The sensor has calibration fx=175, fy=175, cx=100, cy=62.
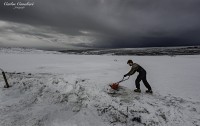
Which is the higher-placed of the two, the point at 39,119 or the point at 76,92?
the point at 76,92

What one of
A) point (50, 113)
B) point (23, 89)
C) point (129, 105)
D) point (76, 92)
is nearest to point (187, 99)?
point (129, 105)

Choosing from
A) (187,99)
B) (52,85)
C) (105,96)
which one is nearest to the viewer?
(105,96)

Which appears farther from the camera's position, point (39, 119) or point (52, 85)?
point (52, 85)

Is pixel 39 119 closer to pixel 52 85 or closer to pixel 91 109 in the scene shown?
pixel 91 109

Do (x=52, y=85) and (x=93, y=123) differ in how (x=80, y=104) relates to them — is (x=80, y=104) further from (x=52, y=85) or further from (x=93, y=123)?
(x=52, y=85)

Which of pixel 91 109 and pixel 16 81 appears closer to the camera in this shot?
pixel 91 109

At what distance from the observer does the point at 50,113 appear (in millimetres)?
5965

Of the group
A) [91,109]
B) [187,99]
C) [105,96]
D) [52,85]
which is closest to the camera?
[91,109]

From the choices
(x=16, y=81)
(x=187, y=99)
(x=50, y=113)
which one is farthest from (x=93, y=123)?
(x=16, y=81)

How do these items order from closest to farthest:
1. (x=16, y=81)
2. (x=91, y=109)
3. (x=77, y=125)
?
(x=77, y=125) < (x=91, y=109) < (x=16, y=81)

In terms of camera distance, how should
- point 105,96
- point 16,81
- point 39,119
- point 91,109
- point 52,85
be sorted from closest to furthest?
point 39,119 < point 91,109 < point 105,96 < point 52,85 < point 16,81

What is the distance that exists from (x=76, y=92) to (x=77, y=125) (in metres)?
1.75

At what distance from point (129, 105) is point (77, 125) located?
1.86 metres

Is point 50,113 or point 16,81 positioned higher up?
point 16,81
